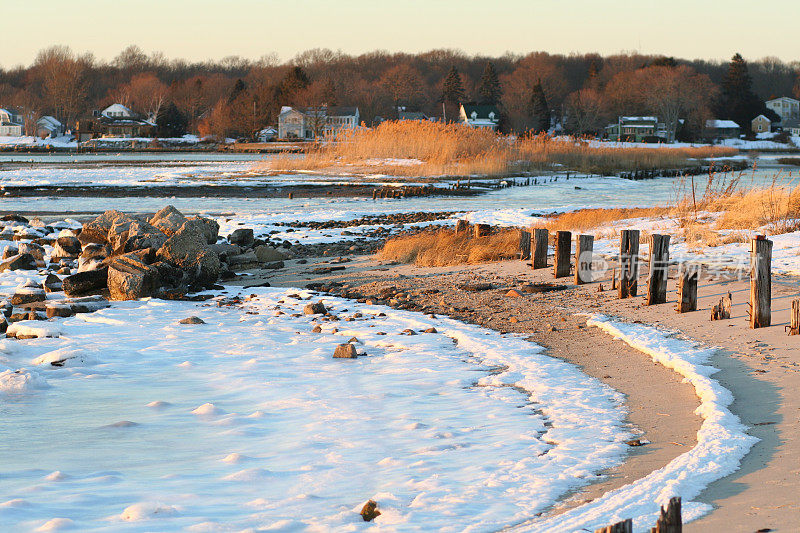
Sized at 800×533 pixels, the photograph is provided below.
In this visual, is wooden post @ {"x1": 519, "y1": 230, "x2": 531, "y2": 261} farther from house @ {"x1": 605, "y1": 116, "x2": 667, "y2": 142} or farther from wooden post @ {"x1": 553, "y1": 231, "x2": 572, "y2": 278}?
house @ {"x1": 605, "y1": 116, "x2": 667, "y2": 142}

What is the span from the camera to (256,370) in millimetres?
8453

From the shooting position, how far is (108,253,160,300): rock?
12.2 m

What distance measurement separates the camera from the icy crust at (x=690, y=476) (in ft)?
14.7

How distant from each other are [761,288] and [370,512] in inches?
210

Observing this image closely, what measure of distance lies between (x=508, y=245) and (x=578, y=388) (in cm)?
726

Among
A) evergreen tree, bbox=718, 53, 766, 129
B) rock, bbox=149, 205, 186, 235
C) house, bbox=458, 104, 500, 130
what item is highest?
evergreen tree, bbox=718, 53, 766, 129

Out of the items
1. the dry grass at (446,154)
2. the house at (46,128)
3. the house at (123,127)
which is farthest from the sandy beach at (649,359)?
the house at (46,128)

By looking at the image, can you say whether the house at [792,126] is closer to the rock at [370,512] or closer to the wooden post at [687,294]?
the wooden post at [687,294]

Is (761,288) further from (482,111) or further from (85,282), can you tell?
(482,111)

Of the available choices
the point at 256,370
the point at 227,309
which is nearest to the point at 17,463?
the point at 256,370

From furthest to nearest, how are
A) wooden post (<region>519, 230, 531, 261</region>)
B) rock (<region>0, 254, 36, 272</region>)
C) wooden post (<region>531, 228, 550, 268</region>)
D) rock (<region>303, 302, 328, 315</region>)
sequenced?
rock (<region>0, 254, 36, 272</region>), wooden post (<region>519, 230, 531, 261</region>), wooden post (<region>531, 228, 550, 268</region>), rock (<region>303, 302, 328, 315</region>)

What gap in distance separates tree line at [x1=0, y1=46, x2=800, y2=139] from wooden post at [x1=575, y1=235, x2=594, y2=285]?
78.9 metres

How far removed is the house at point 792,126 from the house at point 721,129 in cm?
1150

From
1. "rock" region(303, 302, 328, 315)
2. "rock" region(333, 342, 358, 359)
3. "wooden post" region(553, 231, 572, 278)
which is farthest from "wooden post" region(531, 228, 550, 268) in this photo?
"rock" region(333, 342, 358, 359)
